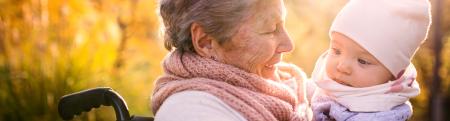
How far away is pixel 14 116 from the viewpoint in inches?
208

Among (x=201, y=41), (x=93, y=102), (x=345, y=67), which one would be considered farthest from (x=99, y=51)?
(x=345, y=67)

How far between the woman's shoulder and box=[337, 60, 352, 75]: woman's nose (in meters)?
0.35

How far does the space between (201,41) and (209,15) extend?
106 millimetres

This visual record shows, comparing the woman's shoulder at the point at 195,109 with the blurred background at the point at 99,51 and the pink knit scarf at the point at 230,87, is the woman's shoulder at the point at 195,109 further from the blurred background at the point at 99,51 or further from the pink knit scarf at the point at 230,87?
the blurred background at the point at 99,51

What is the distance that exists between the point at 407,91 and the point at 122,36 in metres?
6.33

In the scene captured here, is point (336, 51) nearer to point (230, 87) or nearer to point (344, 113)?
point (344, 113)

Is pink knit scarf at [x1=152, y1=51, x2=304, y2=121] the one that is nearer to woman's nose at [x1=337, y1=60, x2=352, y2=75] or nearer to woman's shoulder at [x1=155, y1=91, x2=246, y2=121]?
woman's shoulder at [x1=155, y1=91, x2=246, y2=121]

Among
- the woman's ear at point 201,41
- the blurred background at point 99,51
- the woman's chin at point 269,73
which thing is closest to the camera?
the woman's ear at point 201,41

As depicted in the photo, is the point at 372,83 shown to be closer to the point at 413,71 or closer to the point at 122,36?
the point at 413,71

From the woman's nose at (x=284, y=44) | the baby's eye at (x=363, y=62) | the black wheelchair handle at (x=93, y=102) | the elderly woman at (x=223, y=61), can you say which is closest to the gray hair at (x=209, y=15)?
the elderly woman at (x=223, y=61)

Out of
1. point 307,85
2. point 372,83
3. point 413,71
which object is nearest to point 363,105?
point 372,83

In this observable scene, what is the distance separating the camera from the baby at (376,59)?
7.80ft

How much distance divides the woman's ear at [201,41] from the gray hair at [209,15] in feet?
0.05

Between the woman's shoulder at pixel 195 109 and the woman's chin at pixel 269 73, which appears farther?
the woman's chin at pixel 269 73
